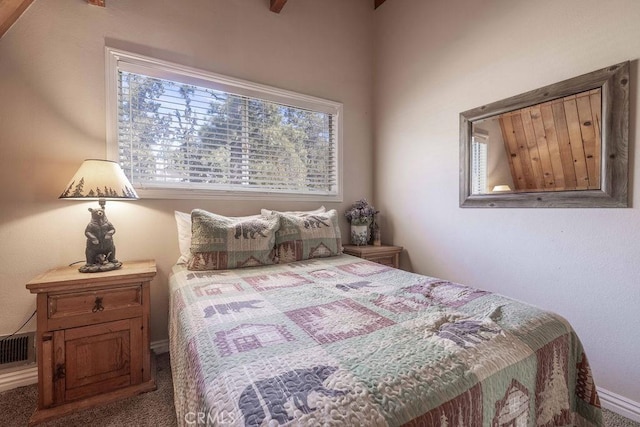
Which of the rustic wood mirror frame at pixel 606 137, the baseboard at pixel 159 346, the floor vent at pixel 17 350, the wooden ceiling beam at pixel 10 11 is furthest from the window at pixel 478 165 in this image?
the floor vent at pixel 17 350

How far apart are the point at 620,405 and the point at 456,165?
66.4 inches

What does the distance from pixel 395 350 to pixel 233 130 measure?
2.11 m

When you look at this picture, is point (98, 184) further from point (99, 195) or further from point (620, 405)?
point (620, 405)

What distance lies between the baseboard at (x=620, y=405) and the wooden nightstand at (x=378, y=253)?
1523 mm

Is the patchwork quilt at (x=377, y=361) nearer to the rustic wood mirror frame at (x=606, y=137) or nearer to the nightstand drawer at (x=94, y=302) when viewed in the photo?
the nightstand drawer at (x=94, y=302)

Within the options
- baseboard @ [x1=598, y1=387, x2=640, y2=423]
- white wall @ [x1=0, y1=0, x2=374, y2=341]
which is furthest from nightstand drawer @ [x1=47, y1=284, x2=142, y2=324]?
baseboard @ [x1=598, y1=387, x2=640, y2=423]

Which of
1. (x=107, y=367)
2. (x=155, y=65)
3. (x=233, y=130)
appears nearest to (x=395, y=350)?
(x=107, y=367)

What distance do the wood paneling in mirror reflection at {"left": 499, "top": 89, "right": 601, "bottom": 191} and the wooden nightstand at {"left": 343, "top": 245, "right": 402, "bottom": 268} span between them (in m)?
1.15

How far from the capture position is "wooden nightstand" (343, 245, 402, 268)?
2525 millimetres

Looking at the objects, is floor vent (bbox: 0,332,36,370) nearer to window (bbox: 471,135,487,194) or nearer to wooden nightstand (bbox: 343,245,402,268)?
wooden nightstand (bbox: 343,245,402,268)

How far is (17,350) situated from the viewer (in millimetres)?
1656

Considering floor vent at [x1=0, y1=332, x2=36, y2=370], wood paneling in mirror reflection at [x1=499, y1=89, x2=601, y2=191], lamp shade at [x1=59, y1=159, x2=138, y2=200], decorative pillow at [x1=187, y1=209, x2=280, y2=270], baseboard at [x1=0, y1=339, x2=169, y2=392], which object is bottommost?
baseboard at [x1=0, y1=339, x2=169, y2=392]

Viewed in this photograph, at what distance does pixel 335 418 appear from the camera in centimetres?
55

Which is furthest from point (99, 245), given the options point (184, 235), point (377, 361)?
point (377, 361)
